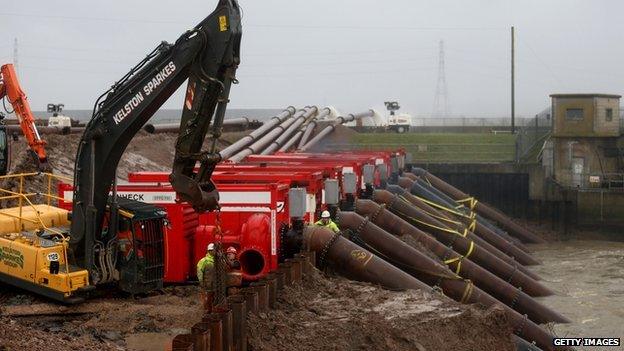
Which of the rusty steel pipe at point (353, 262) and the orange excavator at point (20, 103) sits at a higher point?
the orange excavator at point (20, 103)

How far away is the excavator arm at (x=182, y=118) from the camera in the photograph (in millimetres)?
12930

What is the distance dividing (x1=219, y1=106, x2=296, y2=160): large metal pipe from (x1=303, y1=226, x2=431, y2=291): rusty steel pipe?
13250mm

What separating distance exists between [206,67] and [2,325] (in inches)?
188

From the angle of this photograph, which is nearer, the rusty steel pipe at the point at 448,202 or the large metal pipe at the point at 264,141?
the rusty steel pipe at the point at 448,202

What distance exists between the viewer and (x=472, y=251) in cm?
2555

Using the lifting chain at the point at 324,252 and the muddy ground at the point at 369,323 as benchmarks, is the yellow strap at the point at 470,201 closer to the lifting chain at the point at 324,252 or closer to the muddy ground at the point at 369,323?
the lifting chain at the point at 324,252

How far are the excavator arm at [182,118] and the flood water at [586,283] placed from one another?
10585mm

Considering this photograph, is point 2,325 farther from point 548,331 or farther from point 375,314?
point 548,331

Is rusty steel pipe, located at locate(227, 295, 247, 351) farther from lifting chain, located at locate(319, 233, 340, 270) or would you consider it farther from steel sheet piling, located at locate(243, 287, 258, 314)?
lifting chain, located at locate(319, 233, 340, 270)

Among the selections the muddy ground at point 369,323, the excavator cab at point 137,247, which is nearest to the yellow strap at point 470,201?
the muddy ground at point 369,323

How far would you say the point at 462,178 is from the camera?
42031mm

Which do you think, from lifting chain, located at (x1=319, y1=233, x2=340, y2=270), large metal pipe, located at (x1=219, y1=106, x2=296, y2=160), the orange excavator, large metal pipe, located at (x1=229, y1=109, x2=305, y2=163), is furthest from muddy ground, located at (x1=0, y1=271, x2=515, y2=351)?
large metal pipe, located at (x1=229, y1=109, x2=305, y2=163)

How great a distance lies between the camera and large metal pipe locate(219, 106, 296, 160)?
115 ft

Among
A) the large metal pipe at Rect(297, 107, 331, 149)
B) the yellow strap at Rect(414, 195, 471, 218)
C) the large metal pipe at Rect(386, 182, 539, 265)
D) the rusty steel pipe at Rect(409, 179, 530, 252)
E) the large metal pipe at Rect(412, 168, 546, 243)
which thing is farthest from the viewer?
the large metal pipe at Rect(297, 107, 331, 149)
